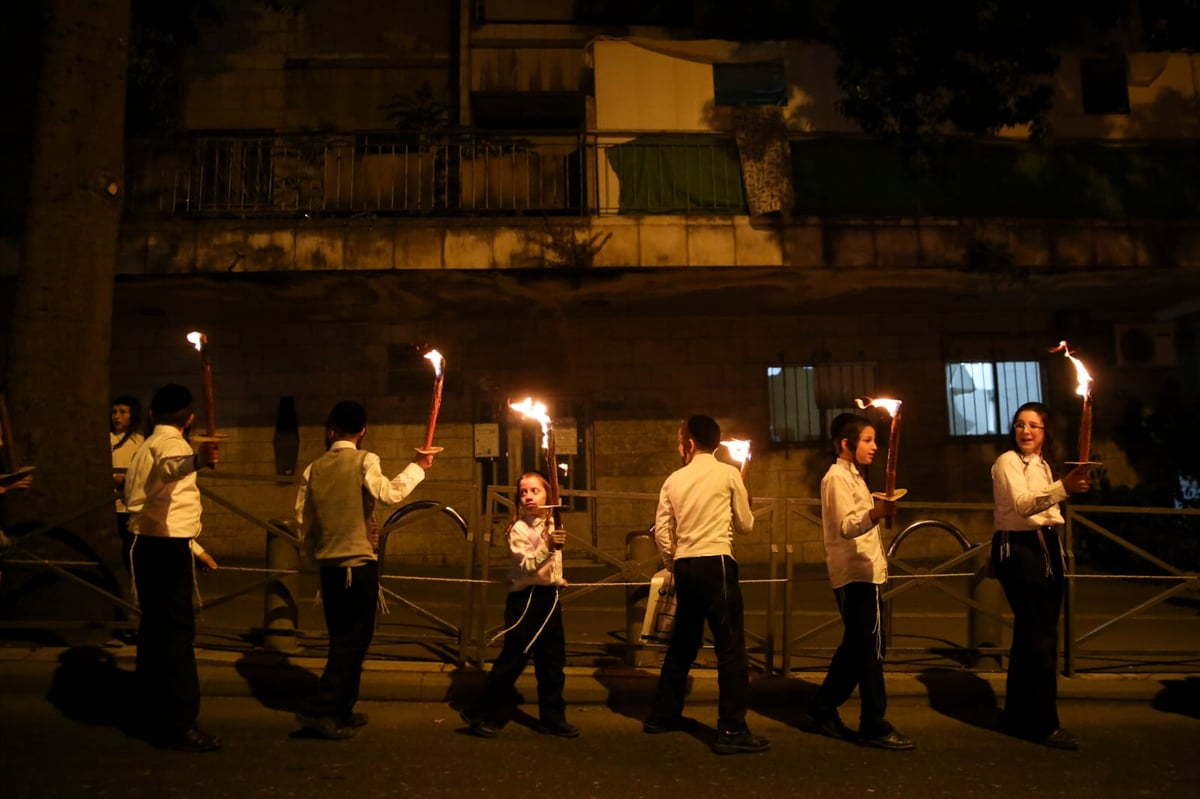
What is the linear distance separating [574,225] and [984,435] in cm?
608

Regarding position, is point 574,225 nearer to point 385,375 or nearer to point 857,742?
point 385,375

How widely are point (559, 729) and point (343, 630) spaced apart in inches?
49.7

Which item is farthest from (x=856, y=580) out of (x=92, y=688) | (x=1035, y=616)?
(x=92, y=688)

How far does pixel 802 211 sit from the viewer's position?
9602mm

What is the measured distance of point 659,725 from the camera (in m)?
4.70

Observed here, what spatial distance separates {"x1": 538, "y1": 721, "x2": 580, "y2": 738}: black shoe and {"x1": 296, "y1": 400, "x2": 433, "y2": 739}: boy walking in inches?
40.5

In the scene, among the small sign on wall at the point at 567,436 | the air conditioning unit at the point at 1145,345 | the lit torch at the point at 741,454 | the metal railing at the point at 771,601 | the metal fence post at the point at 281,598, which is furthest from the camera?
the air conditioning unit at the point at 1145,345

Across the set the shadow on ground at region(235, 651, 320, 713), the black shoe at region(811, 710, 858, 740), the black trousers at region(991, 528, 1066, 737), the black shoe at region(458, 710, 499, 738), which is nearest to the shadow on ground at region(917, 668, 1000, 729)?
the black trousers at region(991, 528, 1066, 737)

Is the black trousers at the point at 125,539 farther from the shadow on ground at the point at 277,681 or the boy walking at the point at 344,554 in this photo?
the boy walking at the point at 344,554

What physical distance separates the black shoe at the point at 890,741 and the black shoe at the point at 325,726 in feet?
8.85

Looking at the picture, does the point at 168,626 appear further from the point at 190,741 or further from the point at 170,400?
the point at 170,400

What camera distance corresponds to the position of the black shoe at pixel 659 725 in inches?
185

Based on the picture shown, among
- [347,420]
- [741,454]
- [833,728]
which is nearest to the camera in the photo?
[347,420]

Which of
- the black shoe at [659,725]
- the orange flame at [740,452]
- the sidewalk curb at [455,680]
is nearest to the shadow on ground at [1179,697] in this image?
the sidewalk curb at [455,680]
